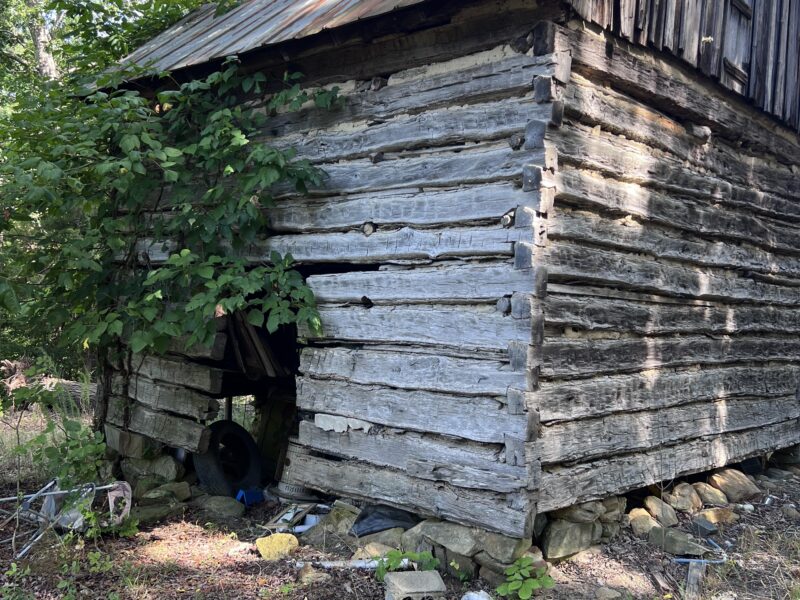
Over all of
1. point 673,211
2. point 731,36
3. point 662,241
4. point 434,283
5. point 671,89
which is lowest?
point 434,283

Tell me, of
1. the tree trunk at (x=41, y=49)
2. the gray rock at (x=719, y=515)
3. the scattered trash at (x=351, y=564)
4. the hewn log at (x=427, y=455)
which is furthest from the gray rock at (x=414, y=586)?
the tree trunk at (x=41, y=49)

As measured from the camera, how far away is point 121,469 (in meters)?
7.12

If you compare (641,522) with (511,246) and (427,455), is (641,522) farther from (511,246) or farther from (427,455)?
(511,246)

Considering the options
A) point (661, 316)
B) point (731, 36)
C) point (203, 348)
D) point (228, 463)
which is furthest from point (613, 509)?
point (731, 36)

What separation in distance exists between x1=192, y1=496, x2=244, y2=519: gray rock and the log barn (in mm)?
520

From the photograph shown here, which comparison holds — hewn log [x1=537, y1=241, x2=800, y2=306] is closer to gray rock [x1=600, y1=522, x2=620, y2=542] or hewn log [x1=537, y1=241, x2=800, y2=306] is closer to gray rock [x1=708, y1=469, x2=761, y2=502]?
gray rock [x1=708, y1=469, x2=761, y2=502]

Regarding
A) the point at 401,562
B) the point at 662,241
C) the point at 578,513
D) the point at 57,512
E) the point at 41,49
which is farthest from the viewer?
the point at 41,49

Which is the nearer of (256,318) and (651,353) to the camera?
(256,318)

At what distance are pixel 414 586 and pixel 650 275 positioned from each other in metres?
2.95

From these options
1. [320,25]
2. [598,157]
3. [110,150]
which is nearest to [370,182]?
[320,25]

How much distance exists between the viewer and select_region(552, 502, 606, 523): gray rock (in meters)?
5.00

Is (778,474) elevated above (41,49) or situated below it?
below

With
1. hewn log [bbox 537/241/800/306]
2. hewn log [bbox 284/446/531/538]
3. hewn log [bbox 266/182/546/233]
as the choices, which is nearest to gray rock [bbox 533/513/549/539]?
hewn log [bbox 284/446/531/538]

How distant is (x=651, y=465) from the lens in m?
5.71
